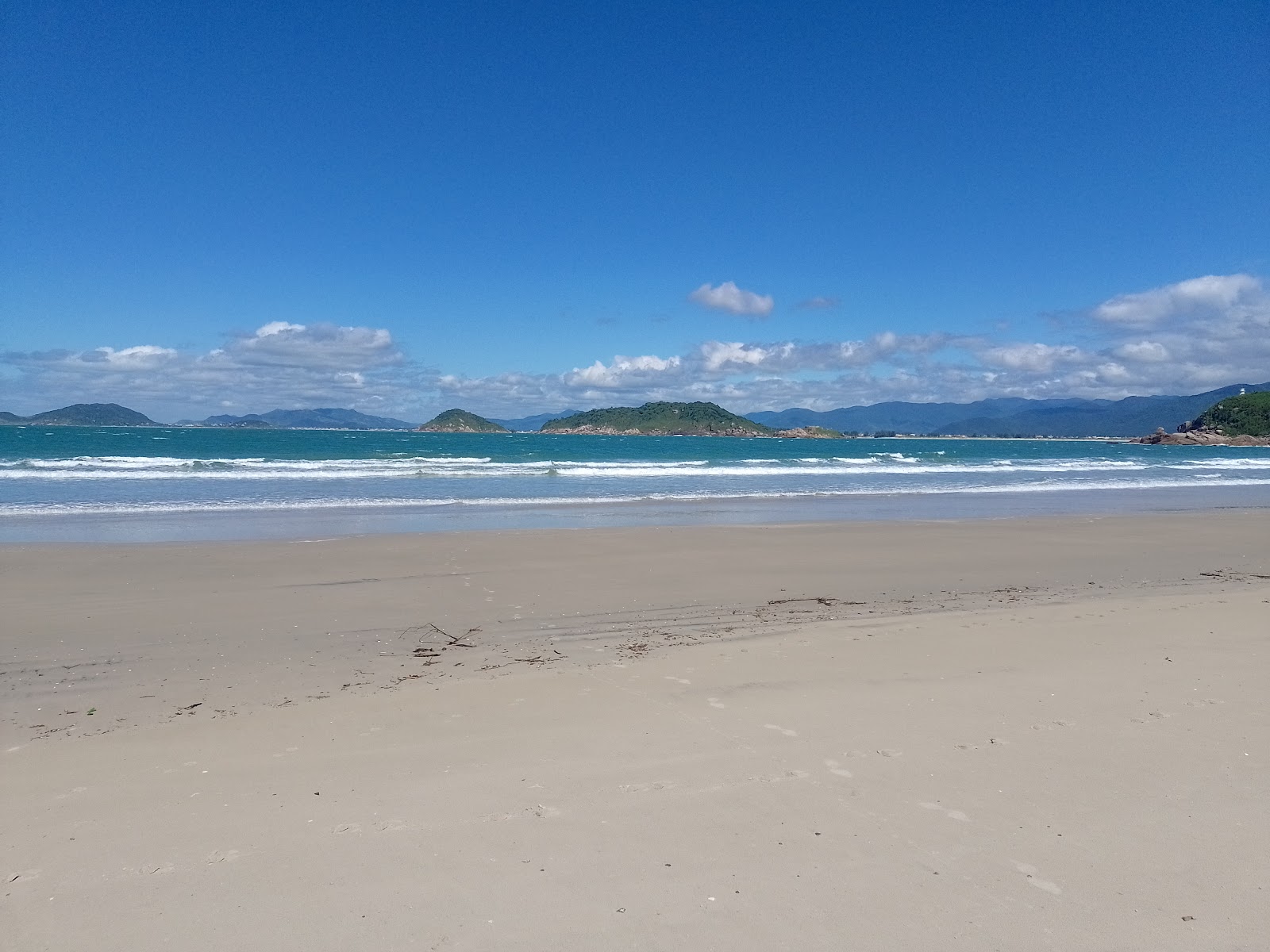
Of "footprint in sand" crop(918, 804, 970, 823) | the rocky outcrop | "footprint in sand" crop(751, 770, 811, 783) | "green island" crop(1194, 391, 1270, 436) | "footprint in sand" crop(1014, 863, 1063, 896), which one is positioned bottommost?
"footprint in sand" crop(1014, 863, 1063, 896)

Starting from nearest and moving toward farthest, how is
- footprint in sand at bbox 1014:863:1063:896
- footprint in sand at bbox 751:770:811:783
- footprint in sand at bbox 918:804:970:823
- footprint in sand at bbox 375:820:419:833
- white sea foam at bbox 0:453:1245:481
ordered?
footprint in sand at bbox 1014:863:1063:896
footprint in sand at bbox 375:820:419:833
footprint in sand at bbox 918:804:970:823
footprint in sand at bbox 751:770:811:783
white sea foam at bbox 0:453:1245:481

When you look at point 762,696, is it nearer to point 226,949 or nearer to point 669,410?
point 226,949

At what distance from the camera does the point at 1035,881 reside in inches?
128

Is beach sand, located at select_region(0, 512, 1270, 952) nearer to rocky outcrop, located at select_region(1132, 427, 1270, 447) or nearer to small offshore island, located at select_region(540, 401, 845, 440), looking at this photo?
rocky outcrop, located at select_region(1132, 427, 1270, 447)

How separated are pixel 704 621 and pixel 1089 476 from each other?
1518 inches

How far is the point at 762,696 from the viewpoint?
5.59 metres

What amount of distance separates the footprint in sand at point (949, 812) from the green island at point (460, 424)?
175 m

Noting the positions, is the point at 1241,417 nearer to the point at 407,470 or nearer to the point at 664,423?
the point at 664,423

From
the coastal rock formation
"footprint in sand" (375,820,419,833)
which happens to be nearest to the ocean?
"footprint in sand" (375,820,419,833)

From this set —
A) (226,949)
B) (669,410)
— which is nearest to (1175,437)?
(669,410)

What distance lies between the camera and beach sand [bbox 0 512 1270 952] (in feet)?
9.99

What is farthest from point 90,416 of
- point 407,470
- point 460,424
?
point 407,470

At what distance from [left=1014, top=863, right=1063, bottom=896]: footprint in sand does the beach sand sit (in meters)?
0.01

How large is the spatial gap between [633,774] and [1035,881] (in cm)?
204
